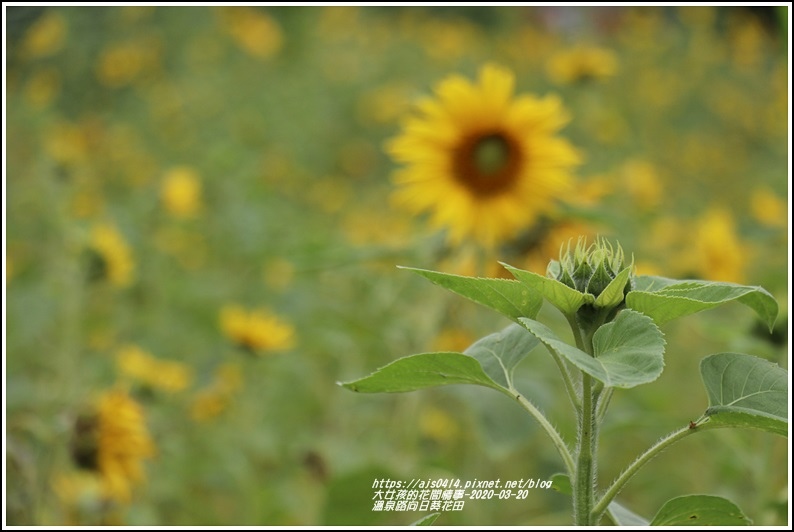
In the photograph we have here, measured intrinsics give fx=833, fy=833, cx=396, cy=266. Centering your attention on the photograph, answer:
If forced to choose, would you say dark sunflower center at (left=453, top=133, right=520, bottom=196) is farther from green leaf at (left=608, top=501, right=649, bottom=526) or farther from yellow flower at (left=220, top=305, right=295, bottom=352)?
green leaf at (left=608, top=501, right=649, bottom=526)

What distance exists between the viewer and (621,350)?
360 mm

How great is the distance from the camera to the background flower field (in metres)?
0.96

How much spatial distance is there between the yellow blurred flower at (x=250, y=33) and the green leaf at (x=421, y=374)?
3103 millimetres

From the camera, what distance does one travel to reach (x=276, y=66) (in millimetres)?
3604

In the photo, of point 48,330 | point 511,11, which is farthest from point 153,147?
point 511,11

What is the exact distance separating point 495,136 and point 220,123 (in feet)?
5.49

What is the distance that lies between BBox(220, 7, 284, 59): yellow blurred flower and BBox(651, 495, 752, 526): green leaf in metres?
3.13

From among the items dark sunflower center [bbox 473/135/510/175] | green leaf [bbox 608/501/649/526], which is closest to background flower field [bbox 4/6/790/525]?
dark sunflower center [bbox 473/135/510/175]

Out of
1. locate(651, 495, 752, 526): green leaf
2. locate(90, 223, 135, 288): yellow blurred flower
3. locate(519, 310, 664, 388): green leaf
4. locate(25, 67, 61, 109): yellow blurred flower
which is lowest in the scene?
locate(651, 495, 752, 526): green leaf

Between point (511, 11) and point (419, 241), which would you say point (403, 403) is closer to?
point (419, 241)

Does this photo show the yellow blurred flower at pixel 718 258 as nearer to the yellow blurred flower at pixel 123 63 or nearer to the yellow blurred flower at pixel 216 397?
the yellow blurred flower at pixel 216 397

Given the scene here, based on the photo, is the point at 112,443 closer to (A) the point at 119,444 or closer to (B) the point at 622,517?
(A) the point at 119,444

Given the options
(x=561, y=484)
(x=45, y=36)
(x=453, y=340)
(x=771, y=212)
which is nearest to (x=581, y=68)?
(x=771, y=212)

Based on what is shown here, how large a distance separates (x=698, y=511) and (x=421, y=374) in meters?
0.17
